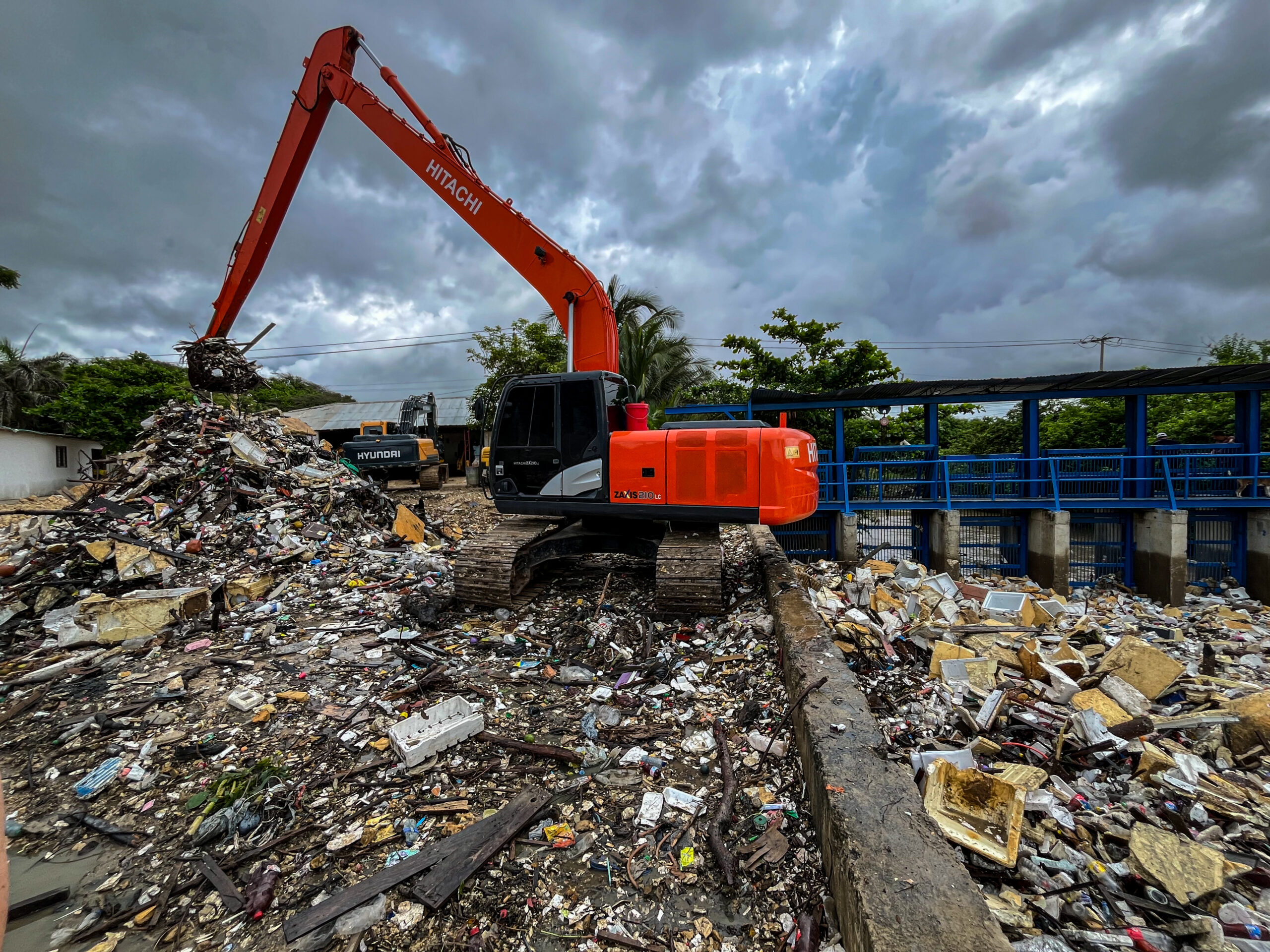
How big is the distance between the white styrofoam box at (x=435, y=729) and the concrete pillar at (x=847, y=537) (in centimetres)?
820

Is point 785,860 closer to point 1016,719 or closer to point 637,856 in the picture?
point 637,856

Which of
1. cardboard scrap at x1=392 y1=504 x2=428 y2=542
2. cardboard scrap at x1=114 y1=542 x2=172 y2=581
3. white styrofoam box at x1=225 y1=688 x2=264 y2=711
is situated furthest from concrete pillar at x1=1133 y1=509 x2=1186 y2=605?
cardboard scrap at x1=114 y1=542 x2=172 y2=581

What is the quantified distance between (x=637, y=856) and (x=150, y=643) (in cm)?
491

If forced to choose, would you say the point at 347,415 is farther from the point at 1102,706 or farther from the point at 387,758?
the point at 1102,706

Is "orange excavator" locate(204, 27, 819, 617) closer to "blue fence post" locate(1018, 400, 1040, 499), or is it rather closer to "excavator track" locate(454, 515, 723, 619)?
"excavator track" locate(454, 515, 723, 619)

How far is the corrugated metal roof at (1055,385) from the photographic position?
9.11 m

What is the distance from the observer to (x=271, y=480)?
27.0ft

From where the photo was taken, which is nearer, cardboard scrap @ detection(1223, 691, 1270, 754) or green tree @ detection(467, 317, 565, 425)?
cardboard scrap @ detection(1223, 691, 1270, 754)

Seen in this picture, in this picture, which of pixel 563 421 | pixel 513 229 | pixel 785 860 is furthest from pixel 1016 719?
pixel 513 229

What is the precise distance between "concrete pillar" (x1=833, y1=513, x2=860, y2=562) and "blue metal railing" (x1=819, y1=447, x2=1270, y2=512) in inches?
7.1

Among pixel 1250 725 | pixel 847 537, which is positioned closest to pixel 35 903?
pixel 1250 725

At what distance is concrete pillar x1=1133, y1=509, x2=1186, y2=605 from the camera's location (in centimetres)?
941

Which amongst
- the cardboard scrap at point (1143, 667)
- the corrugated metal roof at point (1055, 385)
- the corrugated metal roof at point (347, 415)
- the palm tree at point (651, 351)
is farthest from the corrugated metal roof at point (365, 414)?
the cardboard scrap at point (1143, 667)

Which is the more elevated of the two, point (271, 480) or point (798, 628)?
point (271, 480)
